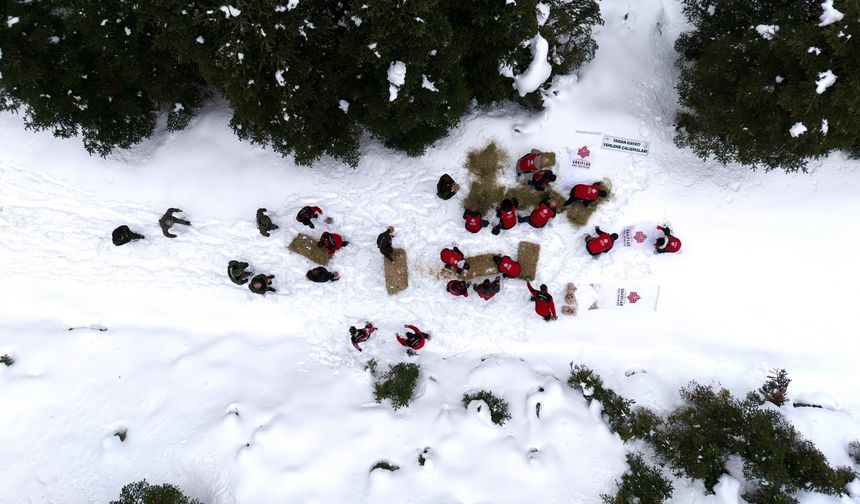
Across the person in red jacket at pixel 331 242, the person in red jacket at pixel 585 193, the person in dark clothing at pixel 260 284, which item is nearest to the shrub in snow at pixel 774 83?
the person in red jacket at pixel 585 193

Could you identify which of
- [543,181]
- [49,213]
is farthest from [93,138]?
[543,181]

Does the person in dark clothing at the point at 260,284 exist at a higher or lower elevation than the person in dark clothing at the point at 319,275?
lower

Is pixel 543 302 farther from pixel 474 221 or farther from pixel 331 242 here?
pixel 331 242

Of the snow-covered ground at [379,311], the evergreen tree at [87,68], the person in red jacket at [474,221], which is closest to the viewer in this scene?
the evergreen tree at [87,68]

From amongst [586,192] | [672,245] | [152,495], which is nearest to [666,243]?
[672,245]

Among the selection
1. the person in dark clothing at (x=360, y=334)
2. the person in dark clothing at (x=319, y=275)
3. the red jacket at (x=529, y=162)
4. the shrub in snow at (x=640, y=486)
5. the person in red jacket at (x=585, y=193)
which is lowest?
the shrub in snow at (x=640, y=486)

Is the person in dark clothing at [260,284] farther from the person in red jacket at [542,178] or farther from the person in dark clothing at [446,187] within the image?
the person in red jacket at [542,178]

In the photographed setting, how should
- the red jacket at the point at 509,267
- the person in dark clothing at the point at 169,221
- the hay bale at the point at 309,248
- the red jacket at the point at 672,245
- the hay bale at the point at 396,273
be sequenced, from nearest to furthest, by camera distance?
1. the red jacket at the point at 672,245
2. the red jacket at the point at 509,267
3. the person in dark clothing at the point at 169,221
4. the hay bale at the point at 396,273
5. the hay bale at the point at 309,248
